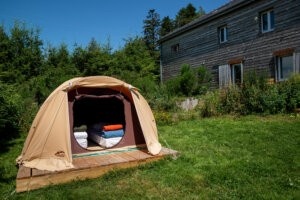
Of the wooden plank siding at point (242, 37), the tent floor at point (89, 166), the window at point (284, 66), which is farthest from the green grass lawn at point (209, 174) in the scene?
the wooden plank siding at point (242, 37)

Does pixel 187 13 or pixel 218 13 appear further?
pixel 187 13

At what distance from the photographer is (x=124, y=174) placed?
227 inches

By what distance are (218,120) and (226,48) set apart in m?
7.75

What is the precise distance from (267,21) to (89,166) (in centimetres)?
1268

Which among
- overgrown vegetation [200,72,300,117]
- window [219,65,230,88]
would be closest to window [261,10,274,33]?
window [219,65,230,88]

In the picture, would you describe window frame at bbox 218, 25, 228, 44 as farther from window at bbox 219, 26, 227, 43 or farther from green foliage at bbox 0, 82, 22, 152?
green foliage at bbox 0, 82, 22, 152

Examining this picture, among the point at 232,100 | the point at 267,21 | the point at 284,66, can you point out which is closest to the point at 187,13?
the point at 267,21


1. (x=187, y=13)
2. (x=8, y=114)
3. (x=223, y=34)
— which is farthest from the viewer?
(x=187, y=13)

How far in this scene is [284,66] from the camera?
1420cm

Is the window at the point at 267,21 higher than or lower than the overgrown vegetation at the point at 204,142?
higher

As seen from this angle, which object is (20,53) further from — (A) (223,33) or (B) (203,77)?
(A) (223,33)

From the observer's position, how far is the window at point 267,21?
14.9 m

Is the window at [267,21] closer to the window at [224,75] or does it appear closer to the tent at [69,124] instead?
the window at [224,75]

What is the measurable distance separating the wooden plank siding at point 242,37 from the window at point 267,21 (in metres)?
0.19
